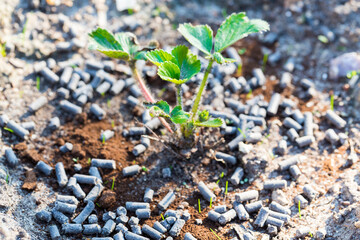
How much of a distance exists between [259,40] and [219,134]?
2.64m

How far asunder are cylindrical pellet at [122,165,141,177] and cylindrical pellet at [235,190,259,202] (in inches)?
55.2

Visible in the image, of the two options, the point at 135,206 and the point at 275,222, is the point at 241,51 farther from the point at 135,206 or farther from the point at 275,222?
the point at 135,206

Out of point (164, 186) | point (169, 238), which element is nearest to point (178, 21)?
point (164, 186)

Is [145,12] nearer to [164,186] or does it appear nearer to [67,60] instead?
[67,60]

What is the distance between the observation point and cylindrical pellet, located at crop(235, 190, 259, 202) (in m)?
4.92

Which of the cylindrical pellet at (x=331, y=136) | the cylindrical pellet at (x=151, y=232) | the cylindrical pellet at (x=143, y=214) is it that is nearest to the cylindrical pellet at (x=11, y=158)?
the cylindrical pellet at (x=143, y=214)

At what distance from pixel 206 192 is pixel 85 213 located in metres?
1.57

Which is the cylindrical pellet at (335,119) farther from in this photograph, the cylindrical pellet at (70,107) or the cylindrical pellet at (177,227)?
the cylindrical pellet at (70,107)

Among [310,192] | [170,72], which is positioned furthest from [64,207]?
[310,192]

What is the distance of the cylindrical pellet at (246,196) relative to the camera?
492 cm

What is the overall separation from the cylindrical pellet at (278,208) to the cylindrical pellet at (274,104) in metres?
1.62

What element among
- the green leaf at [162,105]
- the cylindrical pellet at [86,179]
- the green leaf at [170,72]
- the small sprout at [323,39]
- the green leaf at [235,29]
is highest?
the green leaf at [235,29]

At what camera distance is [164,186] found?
17.0 ft

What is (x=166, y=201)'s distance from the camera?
4910 mm
